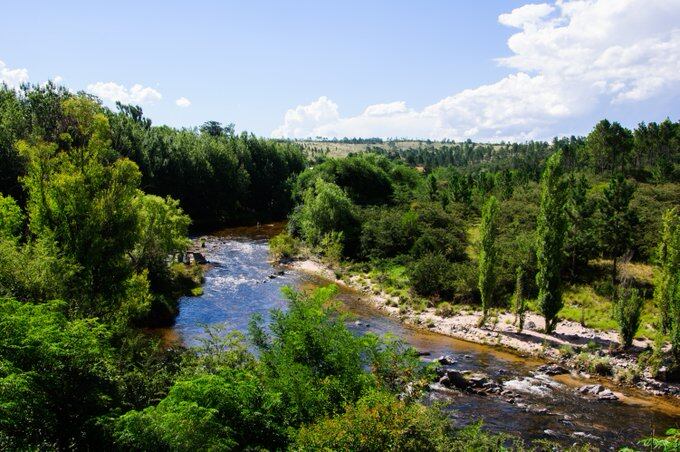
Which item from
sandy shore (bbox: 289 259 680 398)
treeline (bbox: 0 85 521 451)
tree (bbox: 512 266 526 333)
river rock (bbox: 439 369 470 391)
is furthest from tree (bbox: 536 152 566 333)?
treeline (bbox: 0 85 521 451)

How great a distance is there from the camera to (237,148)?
94.3 metres

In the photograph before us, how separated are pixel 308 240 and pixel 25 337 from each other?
48557 mm

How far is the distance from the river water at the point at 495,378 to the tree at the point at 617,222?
18.3 metres

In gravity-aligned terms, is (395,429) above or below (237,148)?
below

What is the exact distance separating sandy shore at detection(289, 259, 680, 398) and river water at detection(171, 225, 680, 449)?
1102 millimetres

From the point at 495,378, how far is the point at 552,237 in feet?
38.1

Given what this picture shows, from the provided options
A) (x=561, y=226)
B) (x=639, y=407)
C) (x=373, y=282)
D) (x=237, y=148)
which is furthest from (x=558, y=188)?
(x=237, y=148)

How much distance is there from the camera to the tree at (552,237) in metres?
33.6

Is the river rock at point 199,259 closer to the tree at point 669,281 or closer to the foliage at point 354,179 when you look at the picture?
the foliage at point 354,179

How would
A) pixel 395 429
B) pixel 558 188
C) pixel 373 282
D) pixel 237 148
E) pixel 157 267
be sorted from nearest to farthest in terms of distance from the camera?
pixel 395 429, pixel 558 188, pixel 157 267, pixel 373 282, pixel 237 148

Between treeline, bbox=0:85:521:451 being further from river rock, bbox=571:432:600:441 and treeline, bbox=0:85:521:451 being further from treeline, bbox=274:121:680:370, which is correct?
treeline, bbox=274:121:680:370

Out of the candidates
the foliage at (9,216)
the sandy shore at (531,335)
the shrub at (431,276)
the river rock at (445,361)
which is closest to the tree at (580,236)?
the sandy shore at (531,335)

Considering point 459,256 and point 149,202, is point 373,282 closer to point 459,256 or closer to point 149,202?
point 459,256

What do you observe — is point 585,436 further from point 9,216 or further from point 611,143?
point 611,143
